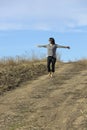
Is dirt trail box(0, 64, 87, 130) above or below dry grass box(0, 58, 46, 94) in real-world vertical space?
below

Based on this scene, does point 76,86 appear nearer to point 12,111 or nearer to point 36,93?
point 36,93

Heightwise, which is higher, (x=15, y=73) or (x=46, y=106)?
(x=15, y=73)

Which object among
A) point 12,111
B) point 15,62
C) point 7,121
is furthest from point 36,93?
point 15,62

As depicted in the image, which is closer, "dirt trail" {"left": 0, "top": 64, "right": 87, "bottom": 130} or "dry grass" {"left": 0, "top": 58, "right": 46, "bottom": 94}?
"dirt trail" {"left": 0, "top": 64, "right": 87, "bottom": 130}

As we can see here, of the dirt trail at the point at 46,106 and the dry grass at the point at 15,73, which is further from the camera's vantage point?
the dry grass at the point at 15,73

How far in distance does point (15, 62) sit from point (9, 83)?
6688 millimetres

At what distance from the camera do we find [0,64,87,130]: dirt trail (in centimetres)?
1048

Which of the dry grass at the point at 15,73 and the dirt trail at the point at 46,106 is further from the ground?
the dry grass at the point at 15,73

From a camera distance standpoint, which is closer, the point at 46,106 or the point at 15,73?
the point at 46,106

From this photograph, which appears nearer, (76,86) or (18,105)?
(18,105)

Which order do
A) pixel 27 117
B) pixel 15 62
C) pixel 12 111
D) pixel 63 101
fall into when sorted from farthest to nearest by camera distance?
pixel 15 62
pixel 63 101
pixel 12 111
pixel 27 117

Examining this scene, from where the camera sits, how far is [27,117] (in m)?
11.2

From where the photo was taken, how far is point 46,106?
12.4 metres

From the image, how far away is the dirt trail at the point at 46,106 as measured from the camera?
10.5m
